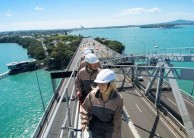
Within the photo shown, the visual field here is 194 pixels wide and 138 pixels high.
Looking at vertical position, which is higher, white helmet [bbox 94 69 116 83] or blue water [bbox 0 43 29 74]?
white helmet [bbox 94 69 116 83]

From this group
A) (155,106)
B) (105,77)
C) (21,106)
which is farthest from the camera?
(21,106)

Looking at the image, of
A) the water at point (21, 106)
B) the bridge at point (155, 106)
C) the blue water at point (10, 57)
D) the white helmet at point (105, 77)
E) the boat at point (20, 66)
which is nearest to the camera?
the white helmet at point (105, 77)

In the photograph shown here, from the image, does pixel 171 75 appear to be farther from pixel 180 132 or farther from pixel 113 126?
pixel 113 126

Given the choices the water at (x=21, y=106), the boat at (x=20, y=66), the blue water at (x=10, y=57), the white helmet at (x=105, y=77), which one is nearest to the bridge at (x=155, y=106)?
the white helmet at (x=105, y=77)

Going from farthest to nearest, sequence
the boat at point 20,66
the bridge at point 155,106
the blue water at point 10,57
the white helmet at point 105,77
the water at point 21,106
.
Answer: the blue water at point 10,57 < the boat at point 20,66 < the water at point 21,106 < the bridge at point 155,106 < the white helmet at point 105,77

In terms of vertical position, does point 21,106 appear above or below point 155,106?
below

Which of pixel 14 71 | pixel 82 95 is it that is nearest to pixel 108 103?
pixel 82 95

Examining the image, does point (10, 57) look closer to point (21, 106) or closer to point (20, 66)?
point (20, 66)

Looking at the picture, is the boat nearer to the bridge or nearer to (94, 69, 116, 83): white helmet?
the bridge

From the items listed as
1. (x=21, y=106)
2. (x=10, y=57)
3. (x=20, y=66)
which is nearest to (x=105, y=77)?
(x=21, y=106)

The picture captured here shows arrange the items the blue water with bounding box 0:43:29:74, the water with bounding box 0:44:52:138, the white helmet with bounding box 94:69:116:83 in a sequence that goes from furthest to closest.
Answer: the blue water with bounding box 0:43:29:74
the water with bounding box 0:44:52:138
the white helmet with bounding box 94:69:116:83

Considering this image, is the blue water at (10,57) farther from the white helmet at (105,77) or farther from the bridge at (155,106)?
the white helmet at (105,77)

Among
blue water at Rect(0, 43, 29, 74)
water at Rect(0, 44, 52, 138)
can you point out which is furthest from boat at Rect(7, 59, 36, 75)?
blue water at Rect(0, 43, 29, 74)

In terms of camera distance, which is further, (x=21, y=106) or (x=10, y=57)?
(x=10, y=57)
